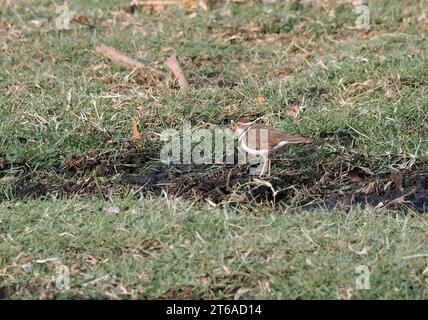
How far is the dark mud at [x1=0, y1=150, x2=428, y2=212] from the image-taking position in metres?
6.11

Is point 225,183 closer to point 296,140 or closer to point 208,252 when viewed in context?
point 296,140

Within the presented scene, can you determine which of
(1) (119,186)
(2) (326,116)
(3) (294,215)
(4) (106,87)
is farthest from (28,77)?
(3) (294,215)

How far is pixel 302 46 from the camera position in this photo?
27.4ft

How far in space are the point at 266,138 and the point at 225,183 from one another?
392mm

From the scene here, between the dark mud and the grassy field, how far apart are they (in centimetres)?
1

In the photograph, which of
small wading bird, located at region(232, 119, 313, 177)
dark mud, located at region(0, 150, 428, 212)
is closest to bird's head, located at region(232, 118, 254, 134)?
small wading bird, located at region(232, 119, 313, 177)

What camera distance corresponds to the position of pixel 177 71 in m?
7.62

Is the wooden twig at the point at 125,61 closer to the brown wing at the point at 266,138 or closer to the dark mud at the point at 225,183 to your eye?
the dark mud at the point at 225,183

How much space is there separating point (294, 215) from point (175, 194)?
0.84 metres

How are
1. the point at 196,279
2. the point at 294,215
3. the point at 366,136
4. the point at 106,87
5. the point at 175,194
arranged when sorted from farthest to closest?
the point at 106,87, the point at 366,136, the point at 175,194, the point at 294,215, the point at 196,279

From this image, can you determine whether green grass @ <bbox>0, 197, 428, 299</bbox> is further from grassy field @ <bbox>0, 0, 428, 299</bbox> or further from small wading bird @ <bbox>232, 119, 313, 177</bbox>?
small wading bird @ <bbox>232, 119, 313, 177</bbox>

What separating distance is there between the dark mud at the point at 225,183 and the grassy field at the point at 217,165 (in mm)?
13

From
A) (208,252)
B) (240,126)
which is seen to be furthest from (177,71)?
(208,252)

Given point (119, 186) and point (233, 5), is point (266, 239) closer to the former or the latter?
point (119, 186)
